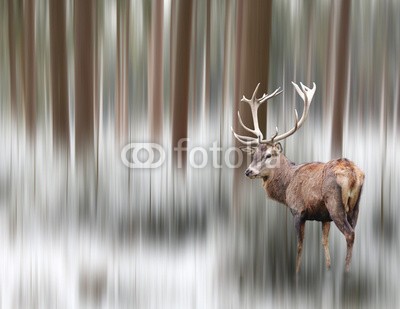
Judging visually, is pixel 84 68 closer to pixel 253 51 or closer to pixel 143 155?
pixel 143 155

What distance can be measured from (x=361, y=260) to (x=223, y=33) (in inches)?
48.2

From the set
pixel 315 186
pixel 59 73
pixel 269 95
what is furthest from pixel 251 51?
pixel 59 73

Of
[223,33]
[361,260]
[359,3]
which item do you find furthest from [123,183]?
[359,3]

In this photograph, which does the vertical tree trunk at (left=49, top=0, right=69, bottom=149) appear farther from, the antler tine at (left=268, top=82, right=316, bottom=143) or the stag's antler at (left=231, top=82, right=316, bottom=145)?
the antler tine at (left=268, top=82, right=316, bottom=143)

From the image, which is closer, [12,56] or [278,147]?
[278,147]

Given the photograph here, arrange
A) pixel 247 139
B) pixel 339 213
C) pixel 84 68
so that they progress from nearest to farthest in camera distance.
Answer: pixel 339 213
pixel 247 139
pixel 84 68

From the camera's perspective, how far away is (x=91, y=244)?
88.7 inches

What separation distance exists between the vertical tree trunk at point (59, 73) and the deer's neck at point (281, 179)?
3.27ft

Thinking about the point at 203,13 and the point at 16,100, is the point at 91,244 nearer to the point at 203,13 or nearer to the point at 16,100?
the point at 16,100

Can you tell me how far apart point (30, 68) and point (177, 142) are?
807 millimetres

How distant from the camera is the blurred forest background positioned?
2117mm

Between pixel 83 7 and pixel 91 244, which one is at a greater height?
pixel 83 7

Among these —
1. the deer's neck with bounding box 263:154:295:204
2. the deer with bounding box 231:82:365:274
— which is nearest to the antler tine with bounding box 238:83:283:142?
the deer with bounding box 231:82:365:274

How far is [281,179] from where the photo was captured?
6.88 feet
